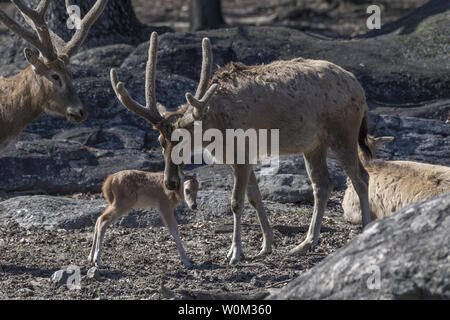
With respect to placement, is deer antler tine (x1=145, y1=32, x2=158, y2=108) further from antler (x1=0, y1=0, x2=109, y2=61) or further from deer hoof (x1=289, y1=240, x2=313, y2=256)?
deer hoof (x1=289, y1=240, x2=313, y2=256)

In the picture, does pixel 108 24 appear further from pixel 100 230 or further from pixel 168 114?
pixel 100 230

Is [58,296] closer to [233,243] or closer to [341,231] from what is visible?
[233,243]

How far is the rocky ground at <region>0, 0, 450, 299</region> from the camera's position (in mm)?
8148

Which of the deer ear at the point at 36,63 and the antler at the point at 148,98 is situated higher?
the deer ear at the point at 36,63

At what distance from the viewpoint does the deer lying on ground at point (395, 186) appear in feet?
30.8

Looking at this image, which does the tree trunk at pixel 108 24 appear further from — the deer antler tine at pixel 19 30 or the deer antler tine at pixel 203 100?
the deer antler tine at pixel 203 100

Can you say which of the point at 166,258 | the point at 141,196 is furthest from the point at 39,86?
the point at 166,258

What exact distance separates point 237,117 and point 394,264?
12.5ft

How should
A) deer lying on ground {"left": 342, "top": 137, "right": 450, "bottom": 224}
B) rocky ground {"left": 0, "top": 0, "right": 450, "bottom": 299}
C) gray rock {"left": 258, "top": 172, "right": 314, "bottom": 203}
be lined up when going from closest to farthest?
rocky ground {"left": 0, "top": 0, "right": 450, "bottom": 299} → deer lying on ground {"left": 342, "top": 137, "right": 450, "bottom": 224} → gray rock {"left": 258, "top": 172, "right": 314, "bottom": 203}

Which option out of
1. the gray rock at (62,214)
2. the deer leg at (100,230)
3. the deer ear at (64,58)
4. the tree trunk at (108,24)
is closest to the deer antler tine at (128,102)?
the deer ear at (64,58)

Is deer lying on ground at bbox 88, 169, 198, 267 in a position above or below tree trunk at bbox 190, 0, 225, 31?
below

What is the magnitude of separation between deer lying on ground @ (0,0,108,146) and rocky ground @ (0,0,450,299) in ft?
4.54

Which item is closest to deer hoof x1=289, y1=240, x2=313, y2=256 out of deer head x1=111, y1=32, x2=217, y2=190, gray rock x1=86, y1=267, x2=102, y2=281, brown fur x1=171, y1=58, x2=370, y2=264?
brown fur x1=171, y1=58, x2=370, y2=264

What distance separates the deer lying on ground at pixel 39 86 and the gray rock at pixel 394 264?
4227 mm
